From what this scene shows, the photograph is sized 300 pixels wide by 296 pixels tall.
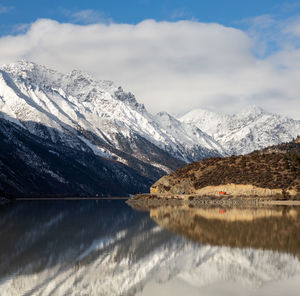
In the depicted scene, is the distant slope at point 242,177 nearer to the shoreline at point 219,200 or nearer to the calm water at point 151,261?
the shoreline at point 219,200

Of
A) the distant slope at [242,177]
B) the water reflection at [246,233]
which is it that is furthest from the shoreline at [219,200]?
the water reflection at [246,233]

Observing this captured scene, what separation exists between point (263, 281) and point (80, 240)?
2351cm

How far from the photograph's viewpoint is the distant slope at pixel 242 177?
13650 cm

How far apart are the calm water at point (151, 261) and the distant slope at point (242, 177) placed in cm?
7505

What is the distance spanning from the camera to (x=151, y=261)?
4028 centimetres

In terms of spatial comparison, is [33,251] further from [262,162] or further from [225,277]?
[262,162]

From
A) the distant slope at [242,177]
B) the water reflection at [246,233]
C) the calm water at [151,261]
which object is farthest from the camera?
the distant slope at [242,177]

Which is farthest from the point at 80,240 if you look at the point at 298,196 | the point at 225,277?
the point at 298,196

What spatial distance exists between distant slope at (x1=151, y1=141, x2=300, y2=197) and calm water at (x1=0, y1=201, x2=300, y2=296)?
2955 inches

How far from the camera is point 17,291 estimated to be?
94.9 ft

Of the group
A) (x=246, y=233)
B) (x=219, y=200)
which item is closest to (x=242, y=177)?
(x=219, y=200)

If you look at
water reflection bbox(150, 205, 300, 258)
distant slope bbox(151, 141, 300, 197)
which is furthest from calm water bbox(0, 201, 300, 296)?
distant slope bbox(151, 141, 300, 197)

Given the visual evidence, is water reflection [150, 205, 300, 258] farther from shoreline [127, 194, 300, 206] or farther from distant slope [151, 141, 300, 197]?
distant slope [151, 141, 300, 197]

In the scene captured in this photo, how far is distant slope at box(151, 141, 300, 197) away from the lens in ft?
448
